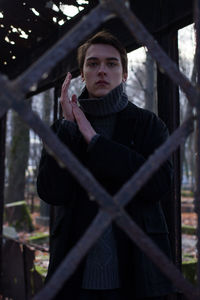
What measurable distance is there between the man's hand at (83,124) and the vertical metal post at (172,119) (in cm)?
77

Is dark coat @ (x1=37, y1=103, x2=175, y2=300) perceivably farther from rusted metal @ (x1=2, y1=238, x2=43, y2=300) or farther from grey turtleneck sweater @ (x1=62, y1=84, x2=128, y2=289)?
rusted metal @ (x1=2, y1=238, x2=43, y2=300)

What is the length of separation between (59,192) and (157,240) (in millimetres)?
523

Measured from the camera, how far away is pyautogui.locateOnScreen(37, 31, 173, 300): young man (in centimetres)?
157

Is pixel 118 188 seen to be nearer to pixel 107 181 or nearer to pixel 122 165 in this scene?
pixel 107 181

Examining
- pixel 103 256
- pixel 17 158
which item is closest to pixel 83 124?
pixel 103 256

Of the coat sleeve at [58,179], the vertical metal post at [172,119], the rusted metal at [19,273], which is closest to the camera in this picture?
the coat sleeve at [58,179]

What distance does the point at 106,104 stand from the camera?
1.81 meters

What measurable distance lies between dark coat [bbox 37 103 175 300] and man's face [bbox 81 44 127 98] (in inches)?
6.5

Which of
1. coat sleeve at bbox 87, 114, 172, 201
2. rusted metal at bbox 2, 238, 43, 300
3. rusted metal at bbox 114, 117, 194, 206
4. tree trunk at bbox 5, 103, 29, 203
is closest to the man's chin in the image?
coat sleeve at bbox 87, 114, 172, 201

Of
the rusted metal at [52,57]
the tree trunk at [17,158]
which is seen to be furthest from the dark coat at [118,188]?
the tree trunk at [17,158]

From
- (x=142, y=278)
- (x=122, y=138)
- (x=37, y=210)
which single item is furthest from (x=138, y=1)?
(x=37, y=210)

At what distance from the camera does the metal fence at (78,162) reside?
972 millimetres

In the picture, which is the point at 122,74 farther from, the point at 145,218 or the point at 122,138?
the point at 145,218

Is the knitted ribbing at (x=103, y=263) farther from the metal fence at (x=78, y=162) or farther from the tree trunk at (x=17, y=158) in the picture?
the tree trunk at (x=17, y=158)
